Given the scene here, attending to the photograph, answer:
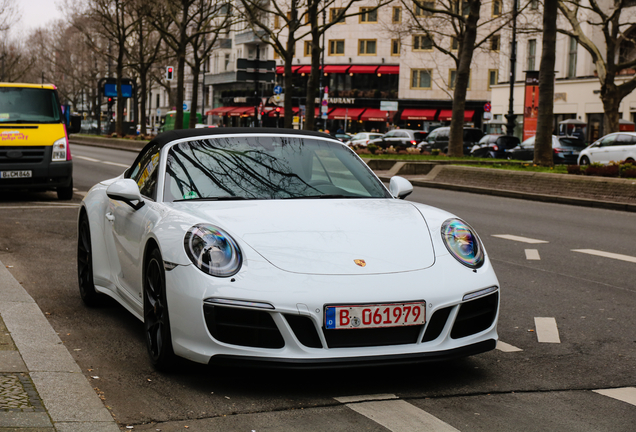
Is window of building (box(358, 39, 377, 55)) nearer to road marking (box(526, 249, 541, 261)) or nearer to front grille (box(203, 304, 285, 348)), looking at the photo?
road marking (box(526, 249, 541, 261))

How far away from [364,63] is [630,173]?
6277 centimetres

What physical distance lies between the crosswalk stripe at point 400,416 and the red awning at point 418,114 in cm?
7131

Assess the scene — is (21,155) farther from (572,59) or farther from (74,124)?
(572,59)

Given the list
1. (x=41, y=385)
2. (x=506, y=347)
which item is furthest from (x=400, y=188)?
(x=41, y=385)

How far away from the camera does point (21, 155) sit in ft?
48.1

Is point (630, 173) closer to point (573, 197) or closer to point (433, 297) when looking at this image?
point (573, 197)

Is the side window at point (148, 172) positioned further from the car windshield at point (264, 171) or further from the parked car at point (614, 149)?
the parked car at point (614, 149)

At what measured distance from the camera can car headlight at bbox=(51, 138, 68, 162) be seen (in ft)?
48.9

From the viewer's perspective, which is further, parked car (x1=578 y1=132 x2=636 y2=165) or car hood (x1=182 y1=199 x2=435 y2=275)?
parked car (x1=578 y1=132 x2=636 y2=165)

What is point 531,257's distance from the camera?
9555 mm

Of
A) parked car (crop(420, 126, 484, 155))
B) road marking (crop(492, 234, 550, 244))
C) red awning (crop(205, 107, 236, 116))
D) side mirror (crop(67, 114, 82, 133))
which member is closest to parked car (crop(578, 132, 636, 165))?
parked car (crop(420, 126, 484, 155))

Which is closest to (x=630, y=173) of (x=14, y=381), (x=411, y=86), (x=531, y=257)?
(x=531, y=257)

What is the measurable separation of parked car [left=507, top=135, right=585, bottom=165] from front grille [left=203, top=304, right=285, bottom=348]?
31933 mm

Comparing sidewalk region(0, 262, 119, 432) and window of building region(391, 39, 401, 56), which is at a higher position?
window of building region(391, 39, 401, 56)
